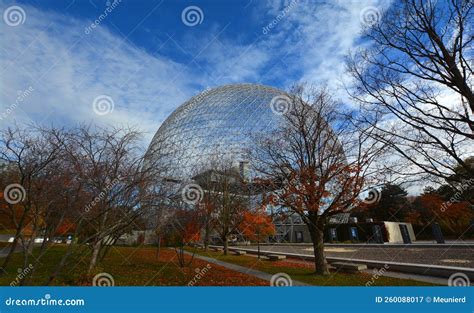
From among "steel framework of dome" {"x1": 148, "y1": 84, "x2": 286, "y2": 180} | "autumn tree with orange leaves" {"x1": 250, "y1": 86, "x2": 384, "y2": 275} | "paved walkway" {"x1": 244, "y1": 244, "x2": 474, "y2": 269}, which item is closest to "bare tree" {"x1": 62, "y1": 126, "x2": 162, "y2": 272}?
"autumn tree with orange leaves" {"x1": 250, "y1": 86, "x2": 384, "y2": 275}

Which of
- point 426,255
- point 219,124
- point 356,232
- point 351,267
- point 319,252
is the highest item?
point 219,124

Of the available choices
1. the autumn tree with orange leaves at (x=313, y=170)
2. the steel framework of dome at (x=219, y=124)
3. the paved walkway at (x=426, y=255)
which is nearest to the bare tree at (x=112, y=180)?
the autumn tree with orange leaves at (x=313, y=170)

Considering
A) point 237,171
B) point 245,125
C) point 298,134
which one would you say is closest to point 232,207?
point 237,171

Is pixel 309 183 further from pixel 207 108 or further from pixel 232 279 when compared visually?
pixel 207 108

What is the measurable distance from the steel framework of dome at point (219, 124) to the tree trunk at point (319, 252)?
67.9 ft

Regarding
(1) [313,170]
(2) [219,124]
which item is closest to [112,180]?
(1) [313,170]

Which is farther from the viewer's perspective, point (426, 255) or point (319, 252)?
point (426, 255)

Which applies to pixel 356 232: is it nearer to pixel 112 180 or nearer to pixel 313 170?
pixel 313 170

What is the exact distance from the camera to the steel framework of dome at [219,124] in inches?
1528

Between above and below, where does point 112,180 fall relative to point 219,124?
below

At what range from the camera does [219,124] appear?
43594 millimetres

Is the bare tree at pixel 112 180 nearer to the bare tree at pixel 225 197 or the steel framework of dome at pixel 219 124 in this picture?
the bare tree at pixel 225 197

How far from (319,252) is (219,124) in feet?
111

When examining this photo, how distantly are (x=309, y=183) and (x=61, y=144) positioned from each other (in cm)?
893
